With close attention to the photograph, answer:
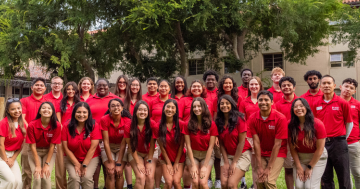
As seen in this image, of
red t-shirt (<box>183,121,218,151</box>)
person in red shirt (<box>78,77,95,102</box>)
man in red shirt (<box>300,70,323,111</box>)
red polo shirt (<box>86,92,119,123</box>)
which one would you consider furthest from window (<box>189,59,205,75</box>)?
red t-shirt (<box>183,121,218,151</box>)

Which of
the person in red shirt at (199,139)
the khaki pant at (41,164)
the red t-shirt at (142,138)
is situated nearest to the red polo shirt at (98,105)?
the red t-shirt at (142,138)

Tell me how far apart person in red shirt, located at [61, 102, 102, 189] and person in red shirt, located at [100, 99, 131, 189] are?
7.4 inches

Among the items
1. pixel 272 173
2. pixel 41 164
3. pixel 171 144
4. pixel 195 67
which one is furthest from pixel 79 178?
pixel 195 67

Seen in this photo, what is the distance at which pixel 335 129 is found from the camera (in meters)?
5.43

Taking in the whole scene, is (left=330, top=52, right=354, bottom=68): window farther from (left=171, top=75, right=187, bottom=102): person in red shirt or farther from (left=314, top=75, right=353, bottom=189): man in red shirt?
(left=171, top=75, right=187, bottom=102): person in red shirt

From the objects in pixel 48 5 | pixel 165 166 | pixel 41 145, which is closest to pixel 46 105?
pixel 41 145

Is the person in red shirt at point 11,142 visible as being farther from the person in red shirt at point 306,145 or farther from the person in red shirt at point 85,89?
the person in red shirt at point 306,145

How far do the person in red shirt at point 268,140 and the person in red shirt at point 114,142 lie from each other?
87.4 inches

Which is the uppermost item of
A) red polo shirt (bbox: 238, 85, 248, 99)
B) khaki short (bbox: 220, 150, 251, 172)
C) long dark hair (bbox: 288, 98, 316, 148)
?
red polo shirt (bbox: 238, 85, 248, 99)

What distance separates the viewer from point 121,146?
5.86 m

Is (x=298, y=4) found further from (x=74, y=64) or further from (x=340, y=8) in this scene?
(x=74, y=64)

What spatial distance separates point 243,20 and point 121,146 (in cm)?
1181

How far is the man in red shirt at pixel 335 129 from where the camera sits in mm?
5340

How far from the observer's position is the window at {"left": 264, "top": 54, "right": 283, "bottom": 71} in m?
23.1
